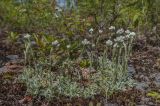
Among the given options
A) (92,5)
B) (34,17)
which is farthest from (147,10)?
(34,17)

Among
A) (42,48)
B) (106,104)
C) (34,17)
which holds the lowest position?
(106,104)

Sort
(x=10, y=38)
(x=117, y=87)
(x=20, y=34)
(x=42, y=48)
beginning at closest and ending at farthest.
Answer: (x=117, y=87) → (x=42, y=48) → (x=10, y=38) → (x=20, y=34)

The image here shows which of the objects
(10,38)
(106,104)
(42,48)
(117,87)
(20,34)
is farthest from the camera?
(20,34)

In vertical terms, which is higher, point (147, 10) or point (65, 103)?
point (147, 10)

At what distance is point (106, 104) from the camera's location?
8.15m

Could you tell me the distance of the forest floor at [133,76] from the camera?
8297mm

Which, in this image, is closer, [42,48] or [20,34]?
[42,48]

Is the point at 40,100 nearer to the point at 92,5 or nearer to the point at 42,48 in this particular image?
the point at 42,48

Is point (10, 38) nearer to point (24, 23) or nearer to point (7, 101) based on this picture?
point (24, 23)

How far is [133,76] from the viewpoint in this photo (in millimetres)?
9727

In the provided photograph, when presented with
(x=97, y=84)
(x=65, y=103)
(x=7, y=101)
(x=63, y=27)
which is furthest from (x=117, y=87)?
(x=63, y=27)

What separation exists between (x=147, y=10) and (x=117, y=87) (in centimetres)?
475

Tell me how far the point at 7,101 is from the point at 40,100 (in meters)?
0.56

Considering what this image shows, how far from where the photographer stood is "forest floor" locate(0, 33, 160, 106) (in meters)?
8.30
